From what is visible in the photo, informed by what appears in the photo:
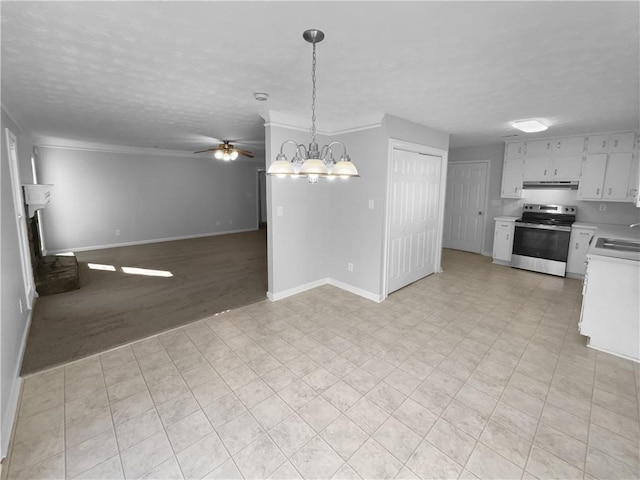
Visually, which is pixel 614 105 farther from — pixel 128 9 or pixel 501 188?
pixel 128 9

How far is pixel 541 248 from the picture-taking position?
5191 millimetres

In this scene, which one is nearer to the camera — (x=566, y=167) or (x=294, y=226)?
(x=294, y=226)

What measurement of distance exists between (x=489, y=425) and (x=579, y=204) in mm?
5090

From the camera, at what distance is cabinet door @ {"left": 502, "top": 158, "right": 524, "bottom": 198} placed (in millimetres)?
5559

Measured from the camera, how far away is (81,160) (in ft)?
21.3

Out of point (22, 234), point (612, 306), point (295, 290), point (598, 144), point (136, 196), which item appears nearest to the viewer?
point (612, 306)

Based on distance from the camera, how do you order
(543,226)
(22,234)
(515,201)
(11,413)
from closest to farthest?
1. (11,413)
2. (22,234)
3. (543,226)
4. (515,201)

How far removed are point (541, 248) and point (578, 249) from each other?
1.63 feet

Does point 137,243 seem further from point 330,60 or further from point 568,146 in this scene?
point 568,146

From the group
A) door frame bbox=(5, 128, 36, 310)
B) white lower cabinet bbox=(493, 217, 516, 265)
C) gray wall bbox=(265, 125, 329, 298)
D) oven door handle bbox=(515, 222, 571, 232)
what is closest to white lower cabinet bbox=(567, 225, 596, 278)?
oven door handle bbox=(515, 222, 571, 232)

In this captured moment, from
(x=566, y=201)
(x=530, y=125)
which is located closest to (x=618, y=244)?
(x=530, y=125)

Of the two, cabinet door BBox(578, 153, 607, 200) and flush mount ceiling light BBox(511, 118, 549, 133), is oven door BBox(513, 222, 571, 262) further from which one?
flush mount ceiling light BBox(511, 118, 549, 133)

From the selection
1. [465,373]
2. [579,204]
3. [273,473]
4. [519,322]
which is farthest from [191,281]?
[579,204]

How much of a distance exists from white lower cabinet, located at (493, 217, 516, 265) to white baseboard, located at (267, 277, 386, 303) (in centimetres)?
326
